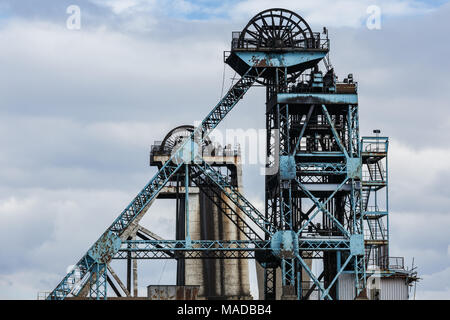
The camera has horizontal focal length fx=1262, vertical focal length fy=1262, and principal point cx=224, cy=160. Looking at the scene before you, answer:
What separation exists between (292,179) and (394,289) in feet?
42.4

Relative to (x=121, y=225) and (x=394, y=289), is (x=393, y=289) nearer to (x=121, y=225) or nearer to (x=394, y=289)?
(x=394, y=289)

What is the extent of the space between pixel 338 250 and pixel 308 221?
323 cm

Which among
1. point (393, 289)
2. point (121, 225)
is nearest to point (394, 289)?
point (393, 289)

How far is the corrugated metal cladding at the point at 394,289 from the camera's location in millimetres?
101812

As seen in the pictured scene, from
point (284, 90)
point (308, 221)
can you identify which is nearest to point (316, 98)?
point (284, 90)

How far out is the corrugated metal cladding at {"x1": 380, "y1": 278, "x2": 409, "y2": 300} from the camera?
334 ft

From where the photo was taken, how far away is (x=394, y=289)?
102 metres

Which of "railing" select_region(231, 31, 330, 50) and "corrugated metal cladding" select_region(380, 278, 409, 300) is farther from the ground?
"railing" select_region(231, 31, 330, 50)

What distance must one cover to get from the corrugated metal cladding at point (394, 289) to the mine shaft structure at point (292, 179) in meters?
1.88

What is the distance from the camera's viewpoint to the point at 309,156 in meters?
99.6

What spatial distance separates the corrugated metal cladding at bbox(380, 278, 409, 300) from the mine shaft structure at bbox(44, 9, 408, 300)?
188 centimetres

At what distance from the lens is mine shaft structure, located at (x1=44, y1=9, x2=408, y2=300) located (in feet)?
316

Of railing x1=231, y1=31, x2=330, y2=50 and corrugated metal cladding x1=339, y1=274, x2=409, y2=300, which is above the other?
railing x1=231, y1=31, x2=330, y2=50
